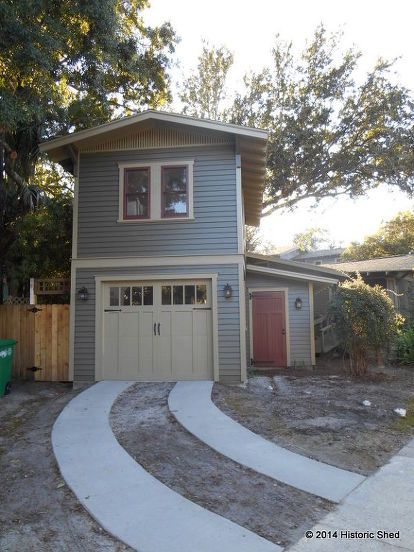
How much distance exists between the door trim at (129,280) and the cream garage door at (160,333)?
11 centimetres

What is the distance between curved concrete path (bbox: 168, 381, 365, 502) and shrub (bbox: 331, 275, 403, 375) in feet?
13.5

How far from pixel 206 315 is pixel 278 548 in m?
6.06

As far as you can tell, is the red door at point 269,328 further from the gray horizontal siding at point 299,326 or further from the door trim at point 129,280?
the door trim at point 129,280

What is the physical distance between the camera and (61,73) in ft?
36.2

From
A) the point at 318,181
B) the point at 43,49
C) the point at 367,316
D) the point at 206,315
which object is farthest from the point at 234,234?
the point at 318,181

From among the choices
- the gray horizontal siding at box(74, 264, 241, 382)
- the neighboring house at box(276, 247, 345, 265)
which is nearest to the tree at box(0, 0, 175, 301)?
the gray horizontal siding at box(74, 264, 241, 382)

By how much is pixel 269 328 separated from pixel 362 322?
120 inches

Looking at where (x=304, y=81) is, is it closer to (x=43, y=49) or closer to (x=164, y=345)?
(x=43, y=49)

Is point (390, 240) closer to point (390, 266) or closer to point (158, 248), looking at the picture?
point (390, 266)

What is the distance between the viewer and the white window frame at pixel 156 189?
9.06 metres

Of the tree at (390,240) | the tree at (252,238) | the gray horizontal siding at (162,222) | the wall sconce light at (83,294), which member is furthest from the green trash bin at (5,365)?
the tree at (390,240)

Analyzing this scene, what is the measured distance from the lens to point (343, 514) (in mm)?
3371

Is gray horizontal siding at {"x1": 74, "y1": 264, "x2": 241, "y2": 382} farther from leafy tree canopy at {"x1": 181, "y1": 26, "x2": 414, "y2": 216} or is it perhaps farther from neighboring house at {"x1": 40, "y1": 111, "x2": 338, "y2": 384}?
leafy tree canopy at {"x1": 181, "y1": 26, "x2": 414, "y2": 216}

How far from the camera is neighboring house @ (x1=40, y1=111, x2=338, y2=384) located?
879 cm
